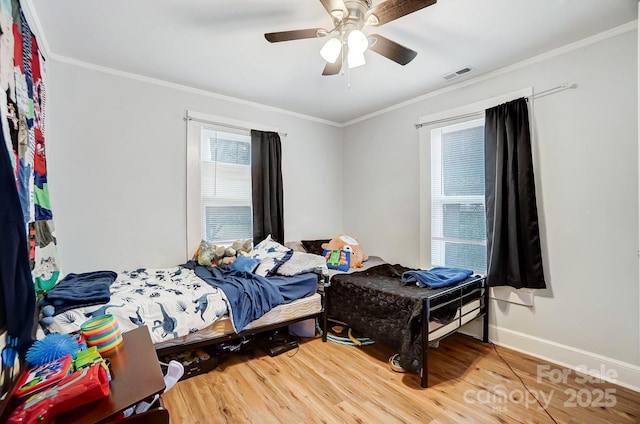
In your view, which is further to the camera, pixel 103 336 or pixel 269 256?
pixel 269 256

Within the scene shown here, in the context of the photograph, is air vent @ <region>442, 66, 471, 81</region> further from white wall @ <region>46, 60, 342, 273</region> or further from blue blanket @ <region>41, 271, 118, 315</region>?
blue blanket @ <region>41, 271, 118, 315</region>

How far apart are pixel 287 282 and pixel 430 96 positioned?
2.46m

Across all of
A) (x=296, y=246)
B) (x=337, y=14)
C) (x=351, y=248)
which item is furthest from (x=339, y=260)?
(x=337, y=14)

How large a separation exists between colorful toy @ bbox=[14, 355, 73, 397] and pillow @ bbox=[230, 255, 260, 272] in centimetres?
157

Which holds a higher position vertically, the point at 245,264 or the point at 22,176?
the point at 22,176

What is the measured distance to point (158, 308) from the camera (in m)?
1.95

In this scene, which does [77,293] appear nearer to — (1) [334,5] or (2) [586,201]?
(1) [334,5]

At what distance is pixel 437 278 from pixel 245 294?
5.13 feet

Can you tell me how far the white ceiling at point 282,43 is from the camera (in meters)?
1.81

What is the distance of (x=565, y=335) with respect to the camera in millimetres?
2270

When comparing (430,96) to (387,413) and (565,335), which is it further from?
(387,413)

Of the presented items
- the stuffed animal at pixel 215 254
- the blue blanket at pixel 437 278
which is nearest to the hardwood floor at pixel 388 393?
the blue blanket at pixel 437 278

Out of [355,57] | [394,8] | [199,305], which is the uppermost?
[394,8]

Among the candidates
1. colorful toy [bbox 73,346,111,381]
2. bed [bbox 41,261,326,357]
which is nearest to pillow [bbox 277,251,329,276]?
bed [bbox 41,261,326,357]
